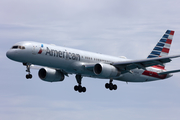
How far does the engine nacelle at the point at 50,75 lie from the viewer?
162 ft

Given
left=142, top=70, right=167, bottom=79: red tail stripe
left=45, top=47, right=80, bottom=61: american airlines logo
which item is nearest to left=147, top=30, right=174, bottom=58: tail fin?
left=142, top=70, right=167, bottom=79: red tail stripe

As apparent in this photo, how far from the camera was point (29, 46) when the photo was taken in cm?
4166

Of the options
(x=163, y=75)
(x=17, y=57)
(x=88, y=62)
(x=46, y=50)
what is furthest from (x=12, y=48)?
(x=163, y=75)

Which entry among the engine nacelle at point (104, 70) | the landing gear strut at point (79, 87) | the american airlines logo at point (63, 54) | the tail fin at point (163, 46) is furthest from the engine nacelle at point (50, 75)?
the tail fin at point (163, 46)

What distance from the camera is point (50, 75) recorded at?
49562 mm

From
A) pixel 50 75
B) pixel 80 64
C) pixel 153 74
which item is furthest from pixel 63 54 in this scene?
pixel 153 74

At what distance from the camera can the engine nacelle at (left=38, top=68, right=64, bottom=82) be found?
4950 cm

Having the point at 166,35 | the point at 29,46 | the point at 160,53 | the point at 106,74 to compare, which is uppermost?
the point at 166,35

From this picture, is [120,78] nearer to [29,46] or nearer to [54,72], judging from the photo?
[54,72]

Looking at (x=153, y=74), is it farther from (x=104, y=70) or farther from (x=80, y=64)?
(x=80, y=64)

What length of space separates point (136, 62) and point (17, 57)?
55.7 ft

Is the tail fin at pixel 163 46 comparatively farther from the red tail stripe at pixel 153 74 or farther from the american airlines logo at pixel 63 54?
the american airlines logo at pixel 63 54

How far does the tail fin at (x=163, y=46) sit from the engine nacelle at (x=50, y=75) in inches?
717

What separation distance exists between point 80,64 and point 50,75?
6330 mm
